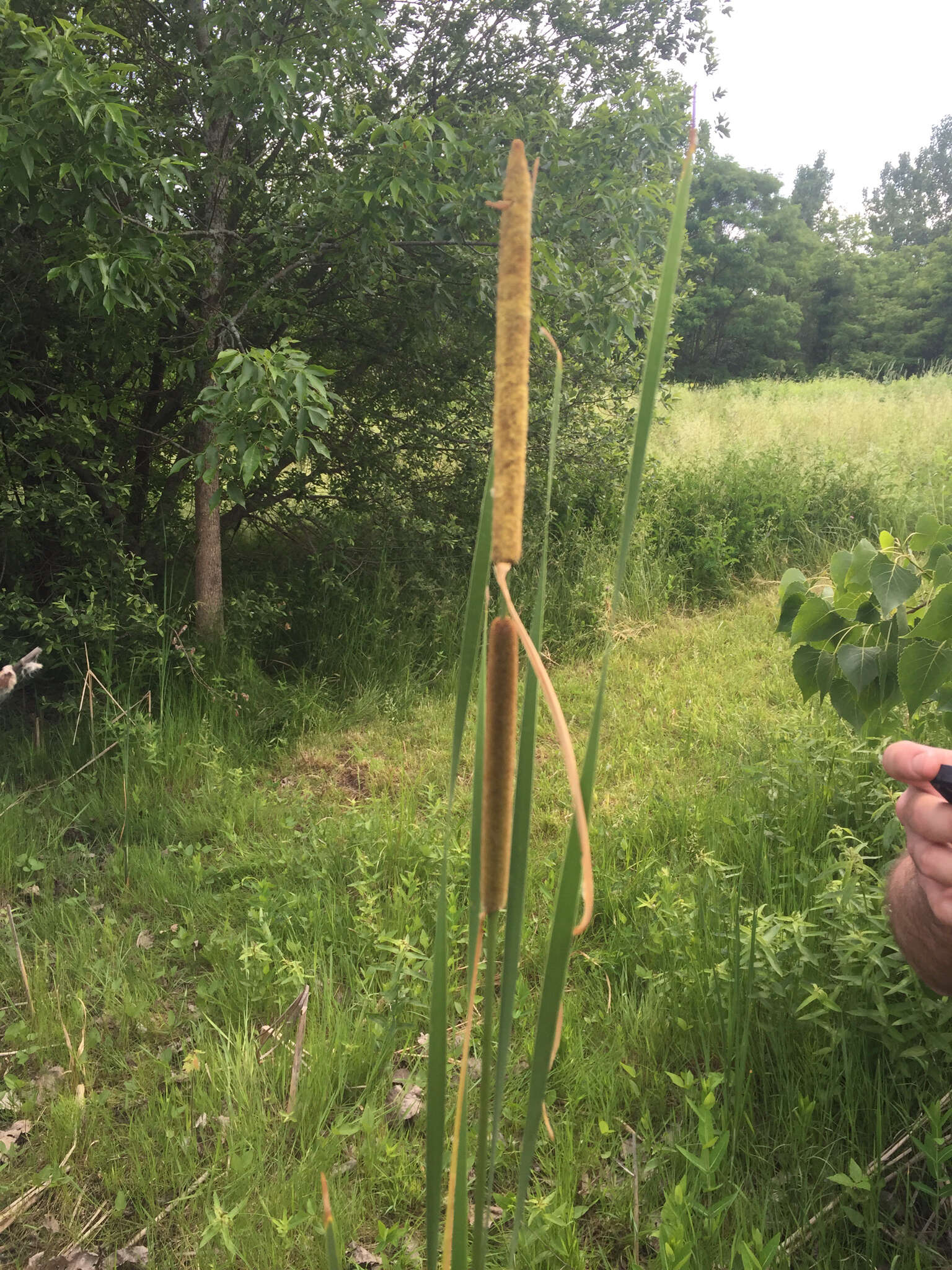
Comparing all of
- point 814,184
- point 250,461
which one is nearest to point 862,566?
point 250,461

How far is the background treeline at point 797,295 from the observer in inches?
1207

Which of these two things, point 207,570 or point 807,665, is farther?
point 207,570

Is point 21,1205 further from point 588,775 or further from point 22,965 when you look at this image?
point 588,775

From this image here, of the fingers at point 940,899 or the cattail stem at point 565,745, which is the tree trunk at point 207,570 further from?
the cattail stem at point 565,745

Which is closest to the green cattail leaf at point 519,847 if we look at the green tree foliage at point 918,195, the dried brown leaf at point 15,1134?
the dried brown leaf at point 15,1134

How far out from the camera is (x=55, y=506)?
372 centimetres

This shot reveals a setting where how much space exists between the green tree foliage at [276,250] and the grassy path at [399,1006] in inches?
55.9

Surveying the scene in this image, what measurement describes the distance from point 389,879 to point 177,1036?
0.84 metres

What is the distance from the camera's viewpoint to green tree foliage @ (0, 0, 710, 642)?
2969mm

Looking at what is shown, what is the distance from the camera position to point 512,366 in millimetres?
465

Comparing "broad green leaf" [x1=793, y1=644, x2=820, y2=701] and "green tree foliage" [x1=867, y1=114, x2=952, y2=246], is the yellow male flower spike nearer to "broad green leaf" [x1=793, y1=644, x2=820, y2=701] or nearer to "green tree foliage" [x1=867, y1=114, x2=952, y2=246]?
"broad green leaf" [x1=793, y1=644, x2=820, y2=701]

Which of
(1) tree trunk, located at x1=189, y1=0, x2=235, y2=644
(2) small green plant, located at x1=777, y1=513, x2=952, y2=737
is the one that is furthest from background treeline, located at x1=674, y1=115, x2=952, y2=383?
(2) small green plant, located at x1=777, y1=513, x2=952, y2=737

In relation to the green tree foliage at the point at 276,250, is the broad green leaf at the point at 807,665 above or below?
below

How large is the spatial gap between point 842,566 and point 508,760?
4.67 feet
